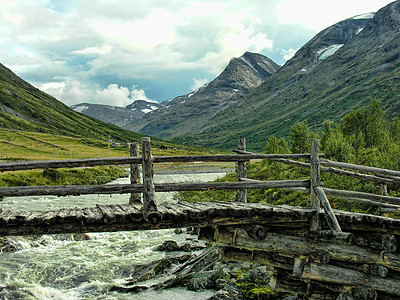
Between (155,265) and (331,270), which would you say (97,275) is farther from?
(331,270)

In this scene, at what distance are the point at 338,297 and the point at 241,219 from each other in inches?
137

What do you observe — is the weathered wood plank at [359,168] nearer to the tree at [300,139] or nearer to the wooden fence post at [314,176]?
the wooden fence post at [314,176]

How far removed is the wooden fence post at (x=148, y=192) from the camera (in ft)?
24.2

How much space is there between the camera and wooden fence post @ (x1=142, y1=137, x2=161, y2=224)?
7377 millimetres

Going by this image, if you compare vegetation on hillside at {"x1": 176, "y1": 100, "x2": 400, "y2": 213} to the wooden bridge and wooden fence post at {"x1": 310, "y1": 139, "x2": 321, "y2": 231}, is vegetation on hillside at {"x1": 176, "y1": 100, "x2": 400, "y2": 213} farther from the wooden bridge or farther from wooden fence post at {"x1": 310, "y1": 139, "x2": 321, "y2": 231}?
wooden fence post at {"x1": 310, "y1": 139, "x2": 321, "y2": 231}

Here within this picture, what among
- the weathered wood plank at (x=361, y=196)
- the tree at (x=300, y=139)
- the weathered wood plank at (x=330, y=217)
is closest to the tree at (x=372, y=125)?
the tree at (x=300, y=139)

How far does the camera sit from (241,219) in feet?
26.7

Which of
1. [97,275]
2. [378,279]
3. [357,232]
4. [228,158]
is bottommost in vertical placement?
[97,275]

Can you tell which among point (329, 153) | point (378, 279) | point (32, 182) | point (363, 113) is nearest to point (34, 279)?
point (378, 279)

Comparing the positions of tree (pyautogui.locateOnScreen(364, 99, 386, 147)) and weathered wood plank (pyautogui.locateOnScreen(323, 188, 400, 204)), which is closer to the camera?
weathered wood plank (pyautogui.locateOnScreen(323, 188, 400, 204))

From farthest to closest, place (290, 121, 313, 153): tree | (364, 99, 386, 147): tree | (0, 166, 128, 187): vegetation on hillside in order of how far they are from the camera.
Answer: (364, 99, 386, 147): tree → (290, 121, 313, 153): tree → (0, 166, 128, 187): vegetation on hillside

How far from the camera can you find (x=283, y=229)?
8758mm

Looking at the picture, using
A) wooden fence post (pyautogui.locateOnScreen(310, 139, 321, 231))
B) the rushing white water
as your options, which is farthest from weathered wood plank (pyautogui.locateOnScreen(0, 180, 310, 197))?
the rushing white water

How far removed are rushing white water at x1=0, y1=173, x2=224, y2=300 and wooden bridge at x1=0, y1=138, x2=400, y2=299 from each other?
5494 millimetres
